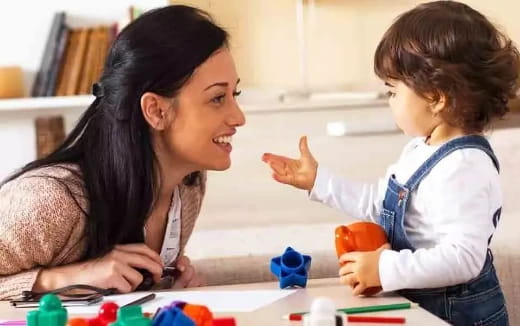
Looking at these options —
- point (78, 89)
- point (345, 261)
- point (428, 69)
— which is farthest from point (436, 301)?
point (78, 89)

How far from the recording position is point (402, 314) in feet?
4.34

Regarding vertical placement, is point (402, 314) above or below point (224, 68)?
below

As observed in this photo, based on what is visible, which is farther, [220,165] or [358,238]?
[220,165]

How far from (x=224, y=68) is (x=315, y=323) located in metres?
0.70

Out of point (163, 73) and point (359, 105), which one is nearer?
point (163, 73)

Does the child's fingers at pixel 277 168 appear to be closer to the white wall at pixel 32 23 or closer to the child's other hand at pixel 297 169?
the child's other hand at pixel 297 169

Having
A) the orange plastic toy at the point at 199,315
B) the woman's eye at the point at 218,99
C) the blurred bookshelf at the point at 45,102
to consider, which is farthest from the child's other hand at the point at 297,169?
the blurred bookshelf at the point at 45,102

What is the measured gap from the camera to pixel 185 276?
1760mm

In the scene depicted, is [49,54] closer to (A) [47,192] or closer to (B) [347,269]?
(A) [47,192]

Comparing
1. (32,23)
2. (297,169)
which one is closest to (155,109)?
(297,169)

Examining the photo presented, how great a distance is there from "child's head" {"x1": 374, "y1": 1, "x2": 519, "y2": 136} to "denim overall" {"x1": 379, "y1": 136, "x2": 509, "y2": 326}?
5 cm

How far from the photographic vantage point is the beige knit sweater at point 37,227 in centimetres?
159

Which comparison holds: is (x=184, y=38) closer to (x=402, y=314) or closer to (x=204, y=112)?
(x=204, y=112)

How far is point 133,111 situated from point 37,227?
0.83ft
